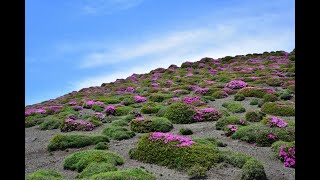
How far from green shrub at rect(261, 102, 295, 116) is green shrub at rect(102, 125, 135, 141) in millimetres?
12486

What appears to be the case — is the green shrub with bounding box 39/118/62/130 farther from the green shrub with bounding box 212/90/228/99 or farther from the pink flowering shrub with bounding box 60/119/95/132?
the green shrub with bounding box 212/90/228/99

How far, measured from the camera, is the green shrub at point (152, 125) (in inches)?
1054

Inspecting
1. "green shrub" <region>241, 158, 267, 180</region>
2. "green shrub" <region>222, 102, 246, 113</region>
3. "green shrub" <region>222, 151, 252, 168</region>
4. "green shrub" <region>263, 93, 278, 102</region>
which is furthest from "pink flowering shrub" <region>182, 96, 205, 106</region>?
"green shrub" <region>241, 158, 267, 180</region>

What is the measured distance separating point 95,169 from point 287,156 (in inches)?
413

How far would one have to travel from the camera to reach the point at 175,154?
62.3 ft

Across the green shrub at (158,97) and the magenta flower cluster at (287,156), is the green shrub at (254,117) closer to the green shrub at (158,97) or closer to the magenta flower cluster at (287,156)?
the magenta flower cluster at (287,156)

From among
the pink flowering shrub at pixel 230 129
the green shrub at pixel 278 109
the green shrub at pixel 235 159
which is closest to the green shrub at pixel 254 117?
the green shrub at pixel 278 109

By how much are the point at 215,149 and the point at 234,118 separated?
322 inches

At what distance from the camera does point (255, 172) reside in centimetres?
1609

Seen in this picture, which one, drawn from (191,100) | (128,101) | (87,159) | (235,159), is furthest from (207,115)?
(128,101)

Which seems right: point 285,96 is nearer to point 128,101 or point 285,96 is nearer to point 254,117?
point 254,117

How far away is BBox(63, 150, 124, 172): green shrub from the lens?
62.4ft
